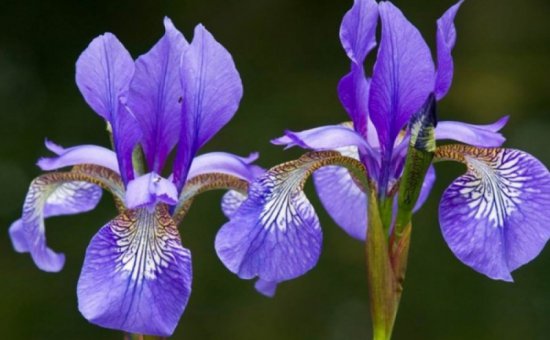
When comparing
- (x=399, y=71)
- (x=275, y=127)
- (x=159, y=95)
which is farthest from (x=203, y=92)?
(x=275, y=127)

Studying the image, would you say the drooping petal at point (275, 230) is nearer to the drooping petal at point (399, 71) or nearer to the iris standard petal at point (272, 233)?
the iris standard petal at point (272, 233)


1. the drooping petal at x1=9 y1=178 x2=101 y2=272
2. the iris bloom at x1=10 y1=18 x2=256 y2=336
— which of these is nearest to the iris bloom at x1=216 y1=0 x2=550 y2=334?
the iris bloom at x1=10 y1=18 x2=256 y2=336

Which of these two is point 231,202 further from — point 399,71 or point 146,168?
point 399,71

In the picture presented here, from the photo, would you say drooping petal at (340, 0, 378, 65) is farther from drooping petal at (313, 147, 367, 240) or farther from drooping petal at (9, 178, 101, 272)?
drooping petal at (9, 178, 101, 272)

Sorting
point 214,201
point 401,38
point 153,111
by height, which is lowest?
point 214,201

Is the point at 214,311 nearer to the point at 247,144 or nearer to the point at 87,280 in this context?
the point at 247,144

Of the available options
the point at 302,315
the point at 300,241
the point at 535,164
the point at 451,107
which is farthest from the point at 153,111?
the point at 451,107

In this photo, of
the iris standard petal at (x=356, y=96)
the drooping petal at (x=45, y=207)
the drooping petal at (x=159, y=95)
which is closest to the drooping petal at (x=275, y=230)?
the iris standard petal at (x=356, y=96)
